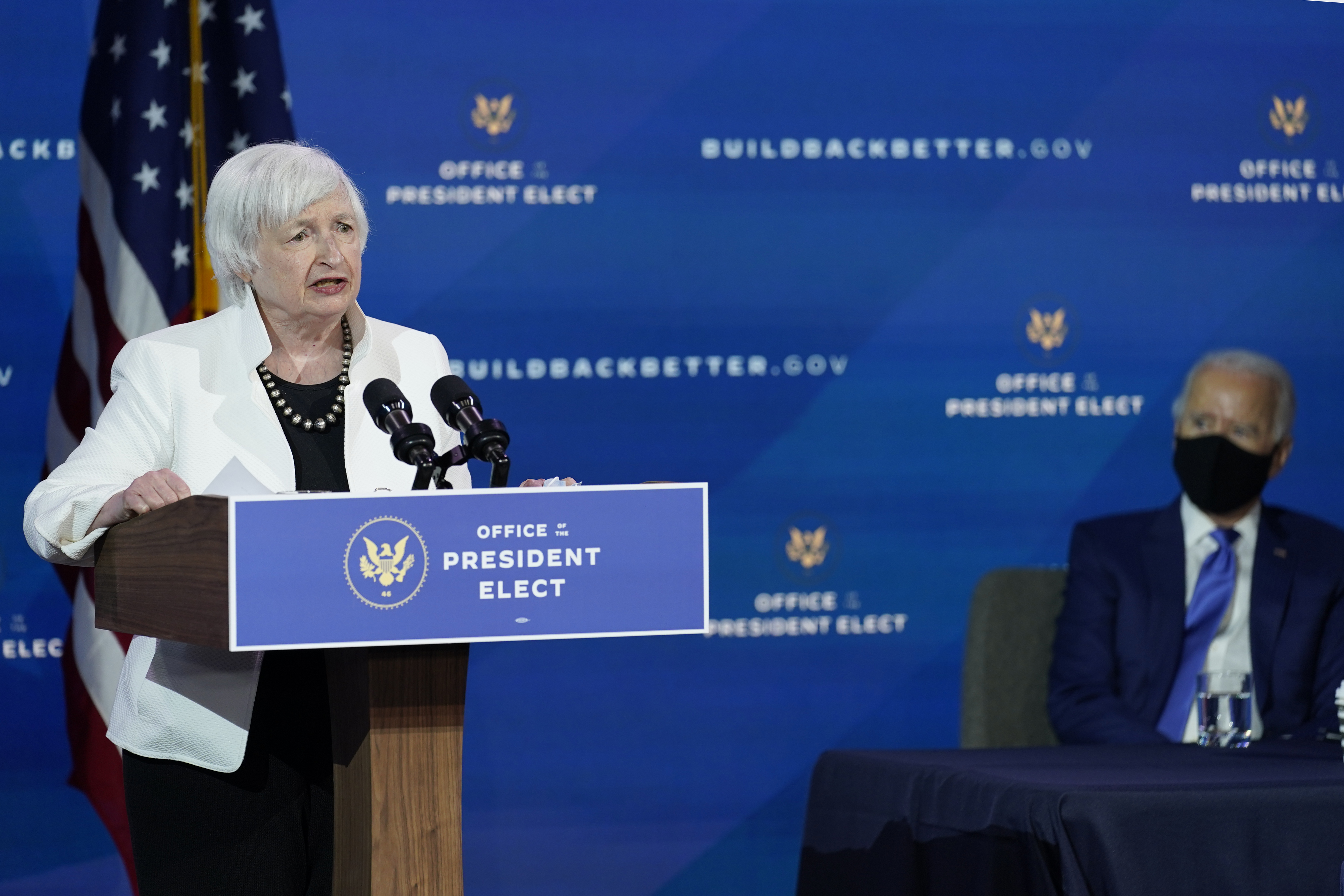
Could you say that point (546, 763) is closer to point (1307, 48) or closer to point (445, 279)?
point (445, 279)

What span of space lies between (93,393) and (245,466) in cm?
193

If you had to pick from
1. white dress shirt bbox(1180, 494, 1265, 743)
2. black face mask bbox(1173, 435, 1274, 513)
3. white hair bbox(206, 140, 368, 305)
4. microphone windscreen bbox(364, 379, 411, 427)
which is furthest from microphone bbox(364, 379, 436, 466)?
black face mask bbox(1173, 435, 1274, 513)

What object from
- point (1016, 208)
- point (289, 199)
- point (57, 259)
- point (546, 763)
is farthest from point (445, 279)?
point (289, 199)

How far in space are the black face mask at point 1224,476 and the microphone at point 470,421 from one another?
2507 mm

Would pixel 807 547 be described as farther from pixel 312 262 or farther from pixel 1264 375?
pixel 312 262

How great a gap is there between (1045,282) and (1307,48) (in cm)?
112

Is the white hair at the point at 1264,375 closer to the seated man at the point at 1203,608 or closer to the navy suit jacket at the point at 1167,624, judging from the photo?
the seated man at the point at 1203,608

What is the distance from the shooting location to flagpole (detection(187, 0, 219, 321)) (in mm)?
3793

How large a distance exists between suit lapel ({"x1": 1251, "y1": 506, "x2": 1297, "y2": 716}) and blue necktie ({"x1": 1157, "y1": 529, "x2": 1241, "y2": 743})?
65 millimetres

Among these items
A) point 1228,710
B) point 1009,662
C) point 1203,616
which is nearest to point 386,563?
point 1228,710

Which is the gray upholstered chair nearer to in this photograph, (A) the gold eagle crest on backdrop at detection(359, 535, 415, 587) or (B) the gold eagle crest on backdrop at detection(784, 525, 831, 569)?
(B) the gold eagle crest on backdrop at detection(784, 525, 831, 569)

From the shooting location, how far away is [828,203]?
426cm

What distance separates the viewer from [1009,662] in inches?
147

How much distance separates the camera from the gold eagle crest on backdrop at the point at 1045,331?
14.2ft
